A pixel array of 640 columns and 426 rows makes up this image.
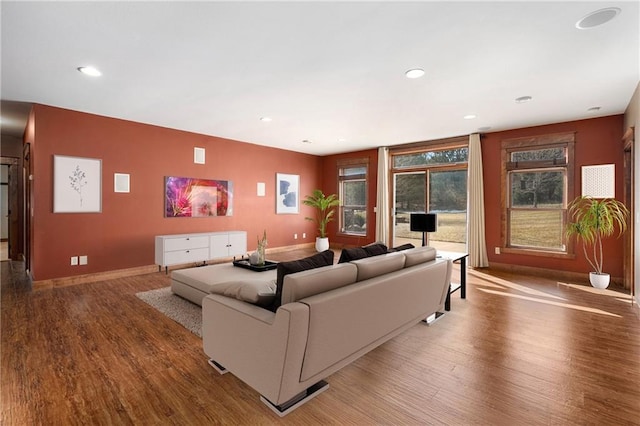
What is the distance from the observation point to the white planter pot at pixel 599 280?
4598 mm

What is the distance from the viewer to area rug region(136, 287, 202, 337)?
128 inches

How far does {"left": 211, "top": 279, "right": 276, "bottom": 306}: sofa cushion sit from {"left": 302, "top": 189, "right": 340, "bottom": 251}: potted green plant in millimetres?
5811

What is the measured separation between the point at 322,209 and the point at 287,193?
105 centimetres

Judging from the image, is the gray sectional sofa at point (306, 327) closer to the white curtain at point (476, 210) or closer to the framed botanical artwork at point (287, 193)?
the white curtain at point (476, 210)

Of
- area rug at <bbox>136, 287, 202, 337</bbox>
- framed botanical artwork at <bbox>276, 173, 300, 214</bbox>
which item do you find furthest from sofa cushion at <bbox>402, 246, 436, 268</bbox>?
framed botanical artwork at <bbox>276, 173, 300, 214</bbox>

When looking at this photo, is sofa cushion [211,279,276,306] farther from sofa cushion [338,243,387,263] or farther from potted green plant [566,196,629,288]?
potted green plant [566,196,629,288]

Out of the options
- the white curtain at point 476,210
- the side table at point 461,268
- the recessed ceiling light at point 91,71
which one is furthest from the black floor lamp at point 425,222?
the recessed ceiling light at point 91,71

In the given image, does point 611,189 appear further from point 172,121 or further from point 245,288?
point 172,121

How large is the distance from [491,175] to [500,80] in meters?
3.01

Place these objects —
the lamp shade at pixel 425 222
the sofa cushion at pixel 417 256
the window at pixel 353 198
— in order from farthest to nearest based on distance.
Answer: the window at pixel 353 198 < the lamp shade at pixel 425 222 < the sofa cushion at pixel 417 256

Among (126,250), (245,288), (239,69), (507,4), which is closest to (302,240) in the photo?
(126,250)

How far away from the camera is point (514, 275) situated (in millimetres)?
5551

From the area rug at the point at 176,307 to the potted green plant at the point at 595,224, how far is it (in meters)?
5.48

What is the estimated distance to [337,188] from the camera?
29.1 ft
